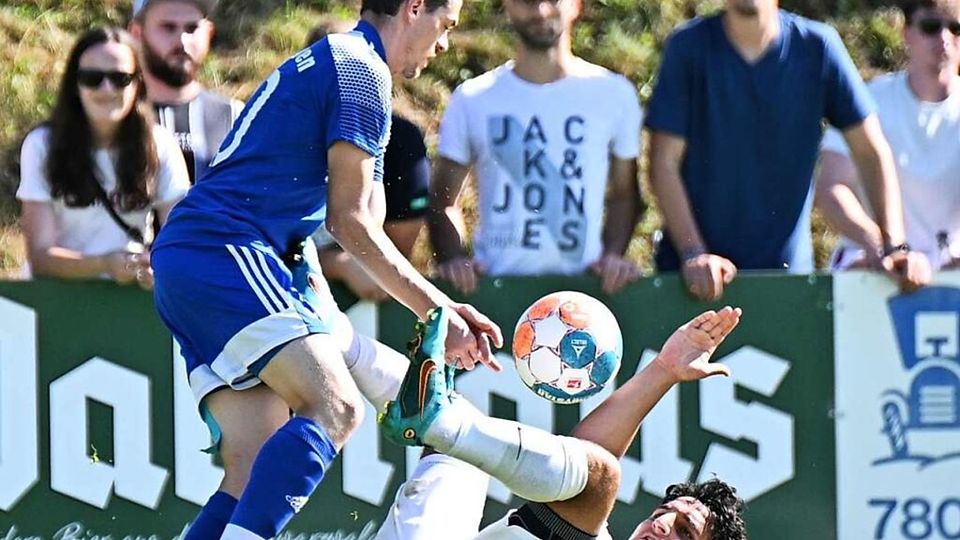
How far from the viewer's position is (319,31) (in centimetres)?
782

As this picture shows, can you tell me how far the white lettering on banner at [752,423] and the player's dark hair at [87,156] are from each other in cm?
230

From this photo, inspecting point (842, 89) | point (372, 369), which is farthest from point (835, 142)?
point (372, 369)

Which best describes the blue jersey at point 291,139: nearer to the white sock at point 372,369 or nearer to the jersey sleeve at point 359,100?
the jersey sleeve at point 359,100

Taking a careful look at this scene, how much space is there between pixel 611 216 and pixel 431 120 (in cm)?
311

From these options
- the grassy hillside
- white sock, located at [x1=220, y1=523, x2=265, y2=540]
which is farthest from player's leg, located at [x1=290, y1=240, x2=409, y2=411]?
the grassy hillside

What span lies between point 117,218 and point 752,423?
2.56 meters

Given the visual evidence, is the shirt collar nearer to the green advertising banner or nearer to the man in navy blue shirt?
the green advertising banner

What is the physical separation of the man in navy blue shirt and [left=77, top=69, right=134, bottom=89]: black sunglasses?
79.6 inches

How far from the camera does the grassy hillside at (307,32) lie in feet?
35.0

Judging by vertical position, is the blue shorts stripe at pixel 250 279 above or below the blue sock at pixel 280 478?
above

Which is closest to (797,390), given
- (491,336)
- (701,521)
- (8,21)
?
(701,521)

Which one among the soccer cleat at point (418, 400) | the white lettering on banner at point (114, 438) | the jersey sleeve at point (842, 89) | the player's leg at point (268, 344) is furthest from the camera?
the jersey sleeve at point (842, 89)

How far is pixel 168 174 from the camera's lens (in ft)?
24.5

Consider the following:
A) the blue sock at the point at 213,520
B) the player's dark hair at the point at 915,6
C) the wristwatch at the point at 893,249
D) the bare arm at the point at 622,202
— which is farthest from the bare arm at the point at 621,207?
the blue sock at the point at 213,520
